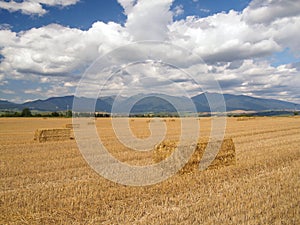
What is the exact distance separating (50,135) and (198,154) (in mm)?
13533

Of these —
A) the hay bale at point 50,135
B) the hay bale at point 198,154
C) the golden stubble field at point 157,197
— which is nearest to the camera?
the golden stubble field at point 157,197

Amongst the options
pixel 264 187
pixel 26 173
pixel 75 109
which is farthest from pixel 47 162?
pixel 264 187

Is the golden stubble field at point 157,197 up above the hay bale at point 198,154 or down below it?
below

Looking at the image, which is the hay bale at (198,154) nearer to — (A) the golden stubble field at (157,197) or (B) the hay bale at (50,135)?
(A) the golden stubble field at (157,197)

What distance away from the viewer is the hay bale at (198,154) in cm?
943

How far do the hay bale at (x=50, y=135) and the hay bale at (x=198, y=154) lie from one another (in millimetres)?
12037

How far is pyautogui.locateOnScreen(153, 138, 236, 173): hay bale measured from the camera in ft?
30.9

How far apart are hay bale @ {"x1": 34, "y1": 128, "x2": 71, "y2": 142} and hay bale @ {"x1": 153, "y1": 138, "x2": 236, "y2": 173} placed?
39.5ft

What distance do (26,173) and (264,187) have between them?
720 cm

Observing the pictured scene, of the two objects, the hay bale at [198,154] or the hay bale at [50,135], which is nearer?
the hay bale at [198,154]

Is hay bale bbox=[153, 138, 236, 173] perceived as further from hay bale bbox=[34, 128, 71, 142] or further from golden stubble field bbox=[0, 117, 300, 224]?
hay bale bbox=[34, 128, 71, 142]

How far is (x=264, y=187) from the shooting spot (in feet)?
24.4

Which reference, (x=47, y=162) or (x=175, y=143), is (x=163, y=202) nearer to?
→ (x=175, y=143)

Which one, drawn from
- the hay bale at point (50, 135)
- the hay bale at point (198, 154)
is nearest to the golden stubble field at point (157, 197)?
the hay bale at point (198, 154)
